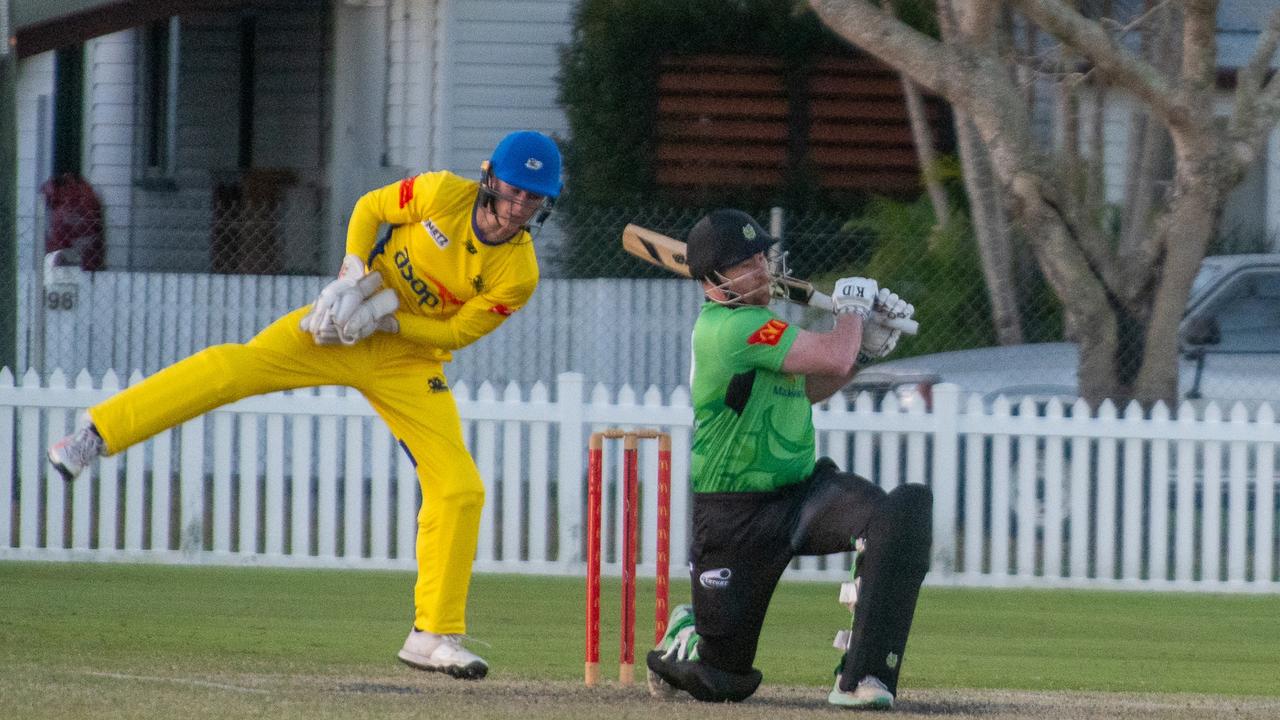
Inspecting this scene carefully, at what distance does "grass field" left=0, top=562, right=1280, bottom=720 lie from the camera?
6660 millimetres

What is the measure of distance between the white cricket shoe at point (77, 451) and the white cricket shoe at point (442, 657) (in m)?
1.23

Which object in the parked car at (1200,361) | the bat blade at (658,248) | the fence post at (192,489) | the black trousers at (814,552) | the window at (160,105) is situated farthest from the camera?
the window at (160,105)

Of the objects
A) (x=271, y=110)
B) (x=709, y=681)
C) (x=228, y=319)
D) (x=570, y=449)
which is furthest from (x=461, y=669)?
(x=271, y=110)

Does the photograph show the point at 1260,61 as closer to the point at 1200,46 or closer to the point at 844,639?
the point at 1200,46

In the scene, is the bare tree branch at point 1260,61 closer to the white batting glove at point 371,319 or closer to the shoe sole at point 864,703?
the shoe sole at point 864,703

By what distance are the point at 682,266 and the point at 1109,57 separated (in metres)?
5.18

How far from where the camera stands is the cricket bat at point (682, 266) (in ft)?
22.6

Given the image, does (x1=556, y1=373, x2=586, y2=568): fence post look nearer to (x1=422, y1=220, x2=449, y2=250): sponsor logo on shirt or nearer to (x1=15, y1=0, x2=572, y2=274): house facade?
(x1=422, y1=220, x2=449, y2=250): sponsor logo on shirt

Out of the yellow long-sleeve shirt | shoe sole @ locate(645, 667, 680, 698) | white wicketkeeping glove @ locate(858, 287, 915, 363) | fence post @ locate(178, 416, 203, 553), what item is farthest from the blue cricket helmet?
fence post @ locate(178, 416, 203, 553)

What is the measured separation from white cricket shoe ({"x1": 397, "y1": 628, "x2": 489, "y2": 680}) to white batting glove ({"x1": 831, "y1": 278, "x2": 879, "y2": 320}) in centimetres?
170

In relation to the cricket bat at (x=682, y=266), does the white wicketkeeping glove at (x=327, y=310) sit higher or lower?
lower

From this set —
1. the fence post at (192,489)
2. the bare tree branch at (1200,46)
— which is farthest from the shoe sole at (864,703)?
the bare tree branch at (1200,46)

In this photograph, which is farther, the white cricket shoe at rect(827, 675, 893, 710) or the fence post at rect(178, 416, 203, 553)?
the fence post at rect(178, 416, 203, 553)

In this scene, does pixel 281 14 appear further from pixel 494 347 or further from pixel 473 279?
pixel 473 279
